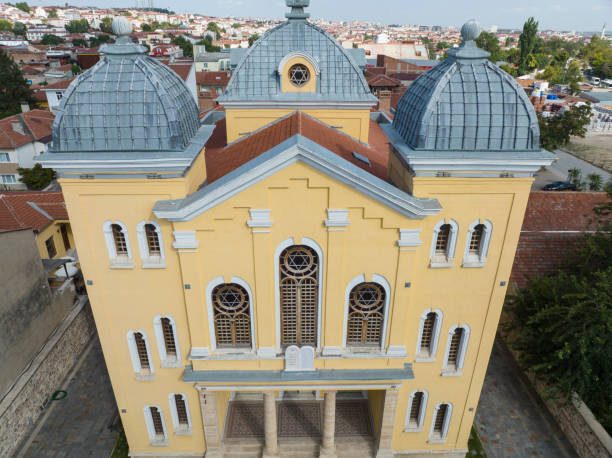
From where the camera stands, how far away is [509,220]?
17375 mm

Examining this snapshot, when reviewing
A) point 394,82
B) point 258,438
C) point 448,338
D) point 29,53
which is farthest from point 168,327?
point 29,53

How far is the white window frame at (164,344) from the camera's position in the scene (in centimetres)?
1906

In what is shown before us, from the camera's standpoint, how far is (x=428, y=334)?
2000 centimetres

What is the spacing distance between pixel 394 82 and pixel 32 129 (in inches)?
2104

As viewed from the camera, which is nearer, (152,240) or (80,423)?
(152,240)

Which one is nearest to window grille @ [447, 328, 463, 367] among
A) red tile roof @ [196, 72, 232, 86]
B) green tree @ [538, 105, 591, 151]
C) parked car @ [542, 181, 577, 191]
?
parked car @ [542, 181, 577, 191]

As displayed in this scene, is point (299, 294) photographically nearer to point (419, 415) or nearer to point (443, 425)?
point (419, 415)

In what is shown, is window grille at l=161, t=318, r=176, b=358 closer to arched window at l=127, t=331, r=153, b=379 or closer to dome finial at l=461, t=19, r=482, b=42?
arched window at l=127, t=331, r=153, b=379

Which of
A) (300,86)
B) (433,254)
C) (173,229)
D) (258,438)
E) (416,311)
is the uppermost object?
(300,86)

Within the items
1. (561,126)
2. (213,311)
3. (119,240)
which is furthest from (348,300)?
(561,126)

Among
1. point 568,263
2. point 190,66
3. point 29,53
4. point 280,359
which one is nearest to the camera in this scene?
point 280,359

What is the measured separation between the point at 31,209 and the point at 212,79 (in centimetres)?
5637

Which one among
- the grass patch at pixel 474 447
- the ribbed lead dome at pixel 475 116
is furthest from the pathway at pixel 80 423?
the ribbed lead dome at pixel 475 116

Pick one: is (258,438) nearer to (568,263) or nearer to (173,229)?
(173,229)
